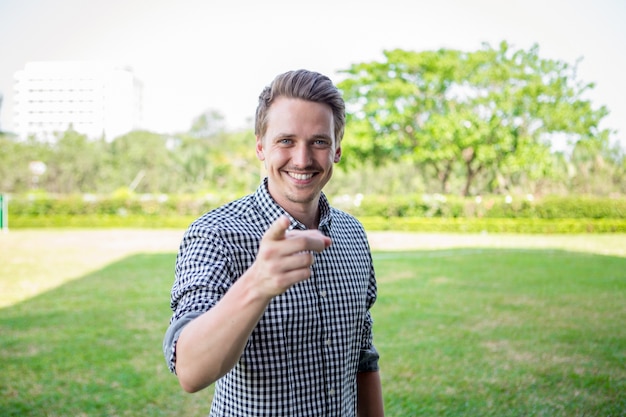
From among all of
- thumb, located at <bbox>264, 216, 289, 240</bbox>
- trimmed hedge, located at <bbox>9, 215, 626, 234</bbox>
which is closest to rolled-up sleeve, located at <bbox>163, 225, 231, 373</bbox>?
thumb, located at <bbox>264, 216, 289, 240</bbox>

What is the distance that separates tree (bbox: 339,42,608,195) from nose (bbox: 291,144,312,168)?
89.5 ft

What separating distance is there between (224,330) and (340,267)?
608mm

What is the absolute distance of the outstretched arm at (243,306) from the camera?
0.93m

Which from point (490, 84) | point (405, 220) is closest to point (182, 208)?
point (405, 220)

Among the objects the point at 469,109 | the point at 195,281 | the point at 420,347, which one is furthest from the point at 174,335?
the point at 469,109

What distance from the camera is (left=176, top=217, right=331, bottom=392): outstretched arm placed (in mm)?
932

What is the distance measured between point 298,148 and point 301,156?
0.09ft

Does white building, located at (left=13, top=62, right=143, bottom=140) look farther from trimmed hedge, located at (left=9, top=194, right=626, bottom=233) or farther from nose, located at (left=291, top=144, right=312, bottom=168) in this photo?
nose, located at (left=291, top=144, right=312, bottom=168)

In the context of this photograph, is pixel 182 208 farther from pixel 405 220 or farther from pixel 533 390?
pixel 533 390

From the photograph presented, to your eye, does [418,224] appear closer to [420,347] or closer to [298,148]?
[420,347]

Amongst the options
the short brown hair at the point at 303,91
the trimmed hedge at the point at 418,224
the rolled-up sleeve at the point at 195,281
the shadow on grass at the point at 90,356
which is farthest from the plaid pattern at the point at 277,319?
the trimmed hedge at the point at 418,224

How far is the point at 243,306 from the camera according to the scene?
0.97 m

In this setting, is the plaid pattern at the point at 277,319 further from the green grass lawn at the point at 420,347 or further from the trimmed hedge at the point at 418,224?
the trimmed hedge at the point at 418,224

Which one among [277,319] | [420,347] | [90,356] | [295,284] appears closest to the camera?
[295,284]
